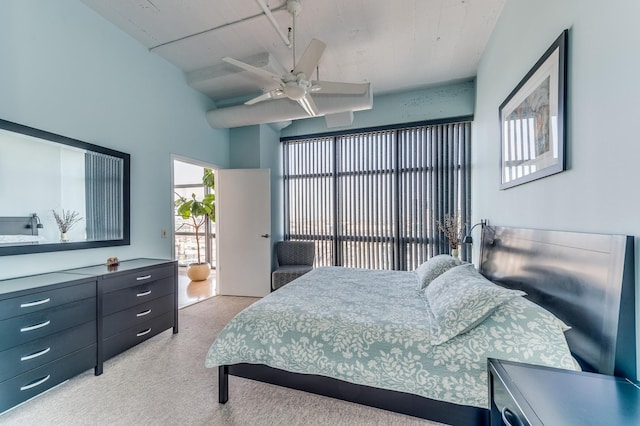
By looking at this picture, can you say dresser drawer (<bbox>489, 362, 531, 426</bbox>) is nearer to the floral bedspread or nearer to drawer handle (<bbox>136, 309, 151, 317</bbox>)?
the floral bedspread

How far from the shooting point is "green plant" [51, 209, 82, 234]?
2238 mm

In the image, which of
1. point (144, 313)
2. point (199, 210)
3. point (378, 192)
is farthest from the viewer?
point (199, 210)

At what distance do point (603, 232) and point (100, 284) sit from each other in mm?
3281

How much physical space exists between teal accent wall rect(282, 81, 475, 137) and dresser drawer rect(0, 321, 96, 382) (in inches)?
155

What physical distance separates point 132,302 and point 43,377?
705 millimetres

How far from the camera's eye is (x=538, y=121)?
1715mm

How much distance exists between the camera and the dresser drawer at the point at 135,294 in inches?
85.6

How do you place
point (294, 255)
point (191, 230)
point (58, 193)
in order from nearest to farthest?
point (58, 193) < point (294, 255) < point (191, 230)

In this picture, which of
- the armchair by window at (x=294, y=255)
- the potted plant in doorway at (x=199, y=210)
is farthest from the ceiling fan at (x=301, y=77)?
the potted plant in doorway at (x=199, y=210)

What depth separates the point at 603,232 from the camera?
1143 millimetres

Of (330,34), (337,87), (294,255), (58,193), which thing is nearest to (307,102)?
(337,87)

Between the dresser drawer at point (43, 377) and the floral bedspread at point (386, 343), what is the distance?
1.15 metres

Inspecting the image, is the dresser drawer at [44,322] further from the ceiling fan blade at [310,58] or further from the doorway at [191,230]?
the doorway at [191,230]

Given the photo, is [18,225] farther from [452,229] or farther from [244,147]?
[452,229]
